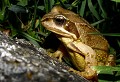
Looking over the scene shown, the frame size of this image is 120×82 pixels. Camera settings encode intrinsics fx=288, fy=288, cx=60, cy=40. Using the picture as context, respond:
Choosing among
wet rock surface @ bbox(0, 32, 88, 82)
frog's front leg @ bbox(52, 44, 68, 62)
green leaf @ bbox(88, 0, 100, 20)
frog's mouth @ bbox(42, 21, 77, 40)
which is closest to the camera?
wet rock surface @ bbox(0, 32, 88, 82)

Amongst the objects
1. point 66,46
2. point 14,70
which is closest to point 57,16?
point 66,46

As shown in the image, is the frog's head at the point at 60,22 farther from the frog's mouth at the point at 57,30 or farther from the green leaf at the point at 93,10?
the green leaf at the point at 93,10

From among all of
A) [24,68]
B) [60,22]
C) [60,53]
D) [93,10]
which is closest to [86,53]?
[60,53]

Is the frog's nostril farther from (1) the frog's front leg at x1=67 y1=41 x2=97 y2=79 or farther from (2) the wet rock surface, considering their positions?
(2) the wet rock surface

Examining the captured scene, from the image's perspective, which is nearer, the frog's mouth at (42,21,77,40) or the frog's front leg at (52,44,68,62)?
the frog's mouth at (42,21,77,40)

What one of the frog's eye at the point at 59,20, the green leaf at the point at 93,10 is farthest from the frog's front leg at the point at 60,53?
the green leaf at the point at 93,10

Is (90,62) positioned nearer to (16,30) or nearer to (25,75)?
(16,30)

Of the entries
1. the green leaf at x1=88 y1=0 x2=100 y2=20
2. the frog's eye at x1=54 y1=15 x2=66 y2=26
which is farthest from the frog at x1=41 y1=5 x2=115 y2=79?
the green leaf at x1=88 y1=0 x2=100 y2=20

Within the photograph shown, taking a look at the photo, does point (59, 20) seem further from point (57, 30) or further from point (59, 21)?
point (57, 30)
